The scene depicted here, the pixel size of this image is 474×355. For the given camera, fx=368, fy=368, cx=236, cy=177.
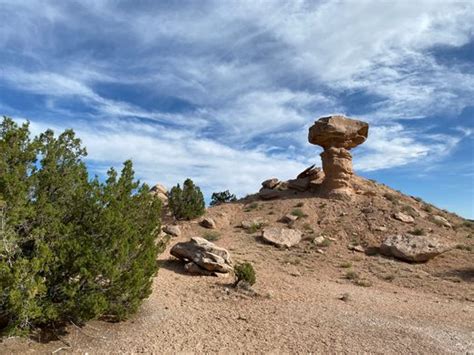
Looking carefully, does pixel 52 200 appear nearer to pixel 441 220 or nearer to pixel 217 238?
pixel 217 238

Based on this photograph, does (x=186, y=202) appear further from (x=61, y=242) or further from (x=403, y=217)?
(x=61, y=242)

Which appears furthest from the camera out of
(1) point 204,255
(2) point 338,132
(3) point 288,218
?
(2) point 338,132

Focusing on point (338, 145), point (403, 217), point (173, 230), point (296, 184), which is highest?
point (338, 145)

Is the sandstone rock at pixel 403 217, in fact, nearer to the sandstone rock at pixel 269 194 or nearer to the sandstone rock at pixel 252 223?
the sandstone rock at pixel 252 223

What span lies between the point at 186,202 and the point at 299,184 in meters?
9.42

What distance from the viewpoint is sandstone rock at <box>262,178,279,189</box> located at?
94.5 ft

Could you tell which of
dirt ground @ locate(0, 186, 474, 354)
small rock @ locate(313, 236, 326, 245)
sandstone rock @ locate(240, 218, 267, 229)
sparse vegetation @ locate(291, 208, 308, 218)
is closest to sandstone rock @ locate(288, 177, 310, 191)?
sparse vegetation @ locate(291, 208, 308, 218)

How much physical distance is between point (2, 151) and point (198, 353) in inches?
201

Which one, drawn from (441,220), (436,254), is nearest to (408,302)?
(436,254)

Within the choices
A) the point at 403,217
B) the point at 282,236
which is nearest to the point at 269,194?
the point at 282,236

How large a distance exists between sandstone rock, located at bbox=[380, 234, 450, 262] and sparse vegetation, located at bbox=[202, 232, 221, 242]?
8205 millimetres

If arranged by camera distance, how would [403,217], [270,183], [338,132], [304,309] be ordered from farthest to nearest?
[270,183]
[338,132]
[403,217]
[304,309]

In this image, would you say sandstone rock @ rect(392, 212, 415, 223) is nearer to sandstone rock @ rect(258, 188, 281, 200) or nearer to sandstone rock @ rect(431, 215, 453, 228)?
sandstone rock @ rect(431, 215, 453, 228)

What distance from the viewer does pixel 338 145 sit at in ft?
81.7
